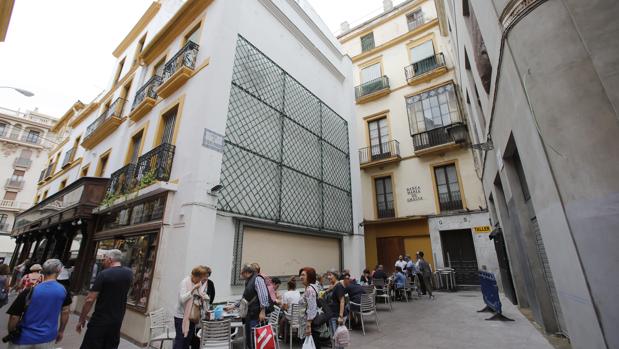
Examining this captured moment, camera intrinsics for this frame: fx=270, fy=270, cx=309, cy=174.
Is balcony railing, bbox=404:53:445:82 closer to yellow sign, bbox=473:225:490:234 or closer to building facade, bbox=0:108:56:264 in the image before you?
yellow sign, bbox=473:225:490:234

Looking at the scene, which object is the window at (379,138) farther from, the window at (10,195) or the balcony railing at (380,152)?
the window at (10,195)

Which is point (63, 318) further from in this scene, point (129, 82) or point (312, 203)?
point (129, 82)

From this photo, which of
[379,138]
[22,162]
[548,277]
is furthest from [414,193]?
[22,162]

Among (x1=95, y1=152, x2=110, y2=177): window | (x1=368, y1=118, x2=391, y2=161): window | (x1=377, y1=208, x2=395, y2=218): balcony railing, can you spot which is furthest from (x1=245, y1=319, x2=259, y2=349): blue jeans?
(x1=368, y1=118, x2=391, y2=161): window

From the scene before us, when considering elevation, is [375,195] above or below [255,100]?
below

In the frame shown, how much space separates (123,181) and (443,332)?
953 cm

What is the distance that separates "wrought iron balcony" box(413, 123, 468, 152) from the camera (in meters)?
13.5

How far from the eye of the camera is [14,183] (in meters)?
29.7

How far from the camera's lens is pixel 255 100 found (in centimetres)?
817

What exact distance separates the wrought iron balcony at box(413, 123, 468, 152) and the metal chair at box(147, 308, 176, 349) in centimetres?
1288

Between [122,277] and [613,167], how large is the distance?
18.5 ft

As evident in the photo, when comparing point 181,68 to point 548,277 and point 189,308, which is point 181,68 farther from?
point 548,277

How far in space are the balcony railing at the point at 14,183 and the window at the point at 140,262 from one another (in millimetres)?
34650

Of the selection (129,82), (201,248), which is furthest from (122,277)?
Answer: (129,82)
